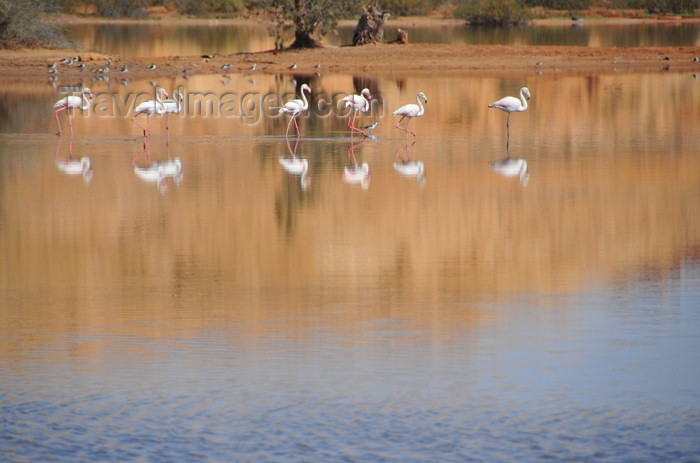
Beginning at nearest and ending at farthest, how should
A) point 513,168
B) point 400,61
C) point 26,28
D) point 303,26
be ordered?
point 513,168, point 26,28, point 400,61, point 303,26

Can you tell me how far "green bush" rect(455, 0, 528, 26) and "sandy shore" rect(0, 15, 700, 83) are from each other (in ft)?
91.7

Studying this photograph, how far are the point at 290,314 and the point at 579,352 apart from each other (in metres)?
2.08

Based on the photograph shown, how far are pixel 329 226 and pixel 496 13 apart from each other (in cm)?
5676

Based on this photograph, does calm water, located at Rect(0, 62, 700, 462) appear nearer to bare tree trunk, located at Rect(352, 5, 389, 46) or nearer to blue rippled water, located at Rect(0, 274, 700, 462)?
blue rippled water, located at Rect(0, 274, 700, 462)

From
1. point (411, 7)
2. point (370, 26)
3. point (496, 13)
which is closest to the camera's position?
point (370, 26)

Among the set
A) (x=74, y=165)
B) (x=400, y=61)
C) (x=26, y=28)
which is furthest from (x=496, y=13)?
(x=74, y=165)

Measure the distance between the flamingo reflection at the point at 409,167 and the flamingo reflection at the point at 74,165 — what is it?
4.10 m

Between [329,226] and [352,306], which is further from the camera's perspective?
[329,226]

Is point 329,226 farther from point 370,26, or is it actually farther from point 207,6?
point 207,6

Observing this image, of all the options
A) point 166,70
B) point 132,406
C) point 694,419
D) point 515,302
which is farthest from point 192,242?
point 166,70

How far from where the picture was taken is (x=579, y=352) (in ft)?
22.4

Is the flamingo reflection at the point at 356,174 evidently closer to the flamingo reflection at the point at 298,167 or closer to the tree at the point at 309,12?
the flamingo reflection at the point at 298,167

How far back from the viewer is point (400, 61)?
36188mm

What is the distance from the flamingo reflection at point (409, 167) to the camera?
14.1m
